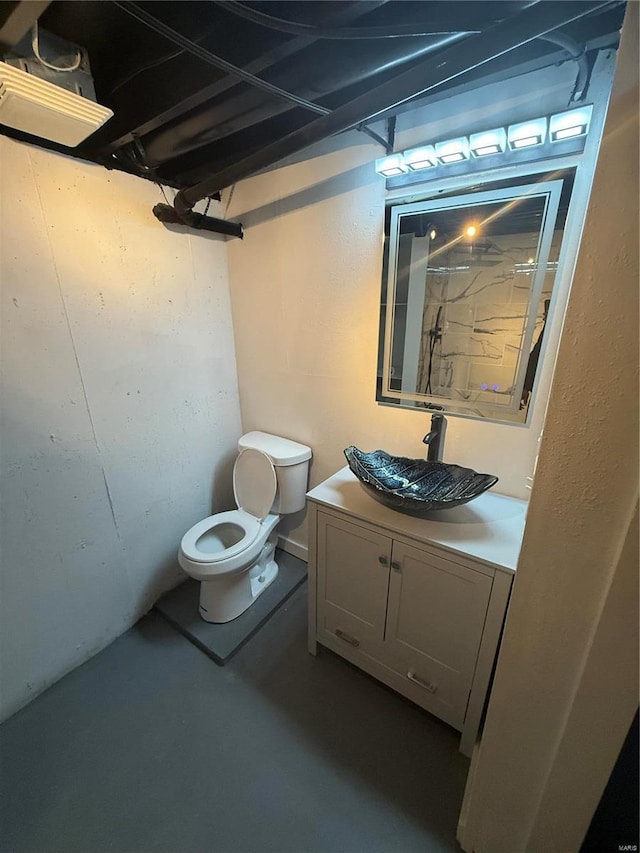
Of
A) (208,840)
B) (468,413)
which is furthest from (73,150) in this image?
(208,840)

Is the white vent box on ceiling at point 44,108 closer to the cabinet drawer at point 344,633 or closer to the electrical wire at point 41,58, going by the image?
the electrical wire at point 41,58

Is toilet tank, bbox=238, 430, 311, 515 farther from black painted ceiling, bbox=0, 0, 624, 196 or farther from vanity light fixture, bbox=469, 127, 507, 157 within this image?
vanity light fixture, bbox=469, 127, 507, 157

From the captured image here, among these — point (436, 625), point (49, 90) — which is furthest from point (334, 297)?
point (436, 625)

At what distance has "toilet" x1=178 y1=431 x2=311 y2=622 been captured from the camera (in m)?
1.67

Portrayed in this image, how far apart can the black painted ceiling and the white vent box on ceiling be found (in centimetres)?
12

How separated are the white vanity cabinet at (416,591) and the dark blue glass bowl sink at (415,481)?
83 millimetres

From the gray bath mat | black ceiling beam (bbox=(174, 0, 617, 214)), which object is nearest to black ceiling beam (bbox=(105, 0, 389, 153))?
Result: black ceiling beam (bbox=(174, 0, 617, 214))

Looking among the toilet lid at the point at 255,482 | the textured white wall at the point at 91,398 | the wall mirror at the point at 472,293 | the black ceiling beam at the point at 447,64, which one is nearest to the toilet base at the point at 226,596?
the toilet lid at the point at 255,482

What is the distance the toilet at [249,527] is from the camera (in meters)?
1.67

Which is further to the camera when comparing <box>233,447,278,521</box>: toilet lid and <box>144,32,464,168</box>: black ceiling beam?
<box>233,447,278,521</box>: toilet lid

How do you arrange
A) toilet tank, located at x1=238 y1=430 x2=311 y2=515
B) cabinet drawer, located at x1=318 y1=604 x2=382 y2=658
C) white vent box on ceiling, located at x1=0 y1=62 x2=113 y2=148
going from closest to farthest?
white vent box on ceiling, located at x1=0 y1=62 x2=113 y2=148, cabinet drawer, located at x1=318 y1=604 x2=382 y2=658, toilet tank, located at x1=238 y1=430 x2=311 y2=515

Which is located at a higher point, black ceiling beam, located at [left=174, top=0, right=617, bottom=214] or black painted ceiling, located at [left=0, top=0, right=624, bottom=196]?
black painted ceiling, located at [left=0, top=0, right=624, bottom=196]

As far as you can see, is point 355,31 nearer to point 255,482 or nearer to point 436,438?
point 436,438

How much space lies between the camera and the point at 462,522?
3.93 feet
